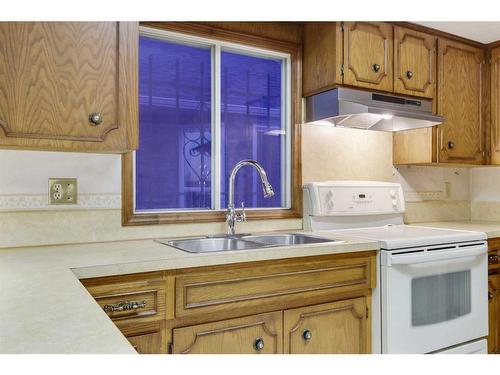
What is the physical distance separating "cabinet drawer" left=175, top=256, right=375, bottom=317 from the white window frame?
2.26ft

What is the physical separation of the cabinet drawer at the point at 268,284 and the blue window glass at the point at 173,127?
0.74 metres

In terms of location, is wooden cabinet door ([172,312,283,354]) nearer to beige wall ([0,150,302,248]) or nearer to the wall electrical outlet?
beige wall ([0,150,302,248])

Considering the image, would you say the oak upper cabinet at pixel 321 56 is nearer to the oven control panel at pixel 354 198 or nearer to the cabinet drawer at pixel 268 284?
the oven control panel at pixel 354 198

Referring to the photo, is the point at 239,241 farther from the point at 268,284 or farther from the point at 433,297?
the point at 433,297

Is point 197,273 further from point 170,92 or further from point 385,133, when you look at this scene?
A: point 385,133

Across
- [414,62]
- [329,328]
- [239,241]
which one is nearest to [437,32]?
[414,62]

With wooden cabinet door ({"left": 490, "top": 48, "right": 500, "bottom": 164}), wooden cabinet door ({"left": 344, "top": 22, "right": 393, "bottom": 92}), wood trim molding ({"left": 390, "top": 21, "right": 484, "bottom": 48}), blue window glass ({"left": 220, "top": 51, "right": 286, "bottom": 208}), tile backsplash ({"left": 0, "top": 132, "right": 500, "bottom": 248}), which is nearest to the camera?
tile backsplash ({"left": 0, "top": 132, "right": 500, "bottom": 248})

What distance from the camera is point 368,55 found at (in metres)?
2.34

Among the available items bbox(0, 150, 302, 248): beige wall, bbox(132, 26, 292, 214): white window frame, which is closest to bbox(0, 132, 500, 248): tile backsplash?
bbox(0, 150, 302, 248): beige wall

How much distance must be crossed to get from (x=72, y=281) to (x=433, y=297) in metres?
1.70

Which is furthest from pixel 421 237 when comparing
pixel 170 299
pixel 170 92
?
pixel 170 92

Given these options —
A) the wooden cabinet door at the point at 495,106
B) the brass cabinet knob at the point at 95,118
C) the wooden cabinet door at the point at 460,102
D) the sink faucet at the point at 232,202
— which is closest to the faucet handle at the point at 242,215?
the sink faucet at the point at 232,202

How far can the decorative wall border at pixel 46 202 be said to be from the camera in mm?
1768

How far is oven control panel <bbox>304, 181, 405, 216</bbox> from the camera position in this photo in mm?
2428
